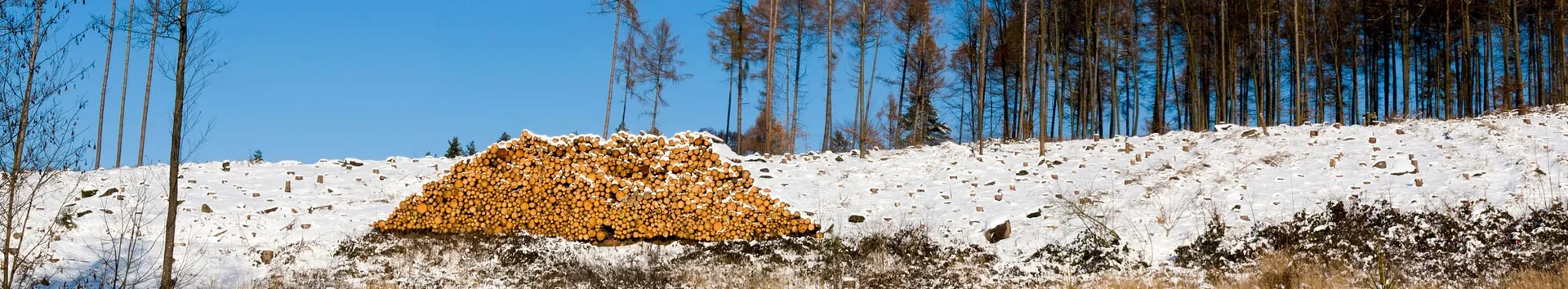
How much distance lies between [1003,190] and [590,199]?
664cm

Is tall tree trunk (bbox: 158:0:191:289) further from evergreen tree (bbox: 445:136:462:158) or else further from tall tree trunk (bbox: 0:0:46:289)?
evergreen tree (bbox: 445:136:462:158)

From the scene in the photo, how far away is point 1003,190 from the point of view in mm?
14125

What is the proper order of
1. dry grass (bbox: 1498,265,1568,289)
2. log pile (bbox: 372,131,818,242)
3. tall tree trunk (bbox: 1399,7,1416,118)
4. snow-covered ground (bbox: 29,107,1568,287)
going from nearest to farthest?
dry grass (bbox: 1498,265,1568,289) < snow-covered ground (bbox: 29,107,1568,287) < log pile (bbox: 372,131,818,242) < tall tree trunk (bbox: 1399,7,1416,118)

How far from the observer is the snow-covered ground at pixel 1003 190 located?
1072cm

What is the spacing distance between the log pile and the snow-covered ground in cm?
64

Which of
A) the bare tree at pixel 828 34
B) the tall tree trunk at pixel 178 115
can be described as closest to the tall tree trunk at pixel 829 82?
the bare tree at pixel 828 34

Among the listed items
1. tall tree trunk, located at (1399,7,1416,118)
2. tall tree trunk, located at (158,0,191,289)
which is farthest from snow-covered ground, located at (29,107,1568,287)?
tall tree trunk, located at (1399,7,1416,118)

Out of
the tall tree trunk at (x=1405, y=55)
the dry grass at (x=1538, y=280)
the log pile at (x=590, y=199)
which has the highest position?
the tall tree trunk at (x=1405, y=55)

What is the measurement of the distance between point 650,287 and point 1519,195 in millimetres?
10198

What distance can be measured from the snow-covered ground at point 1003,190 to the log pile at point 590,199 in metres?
0.64

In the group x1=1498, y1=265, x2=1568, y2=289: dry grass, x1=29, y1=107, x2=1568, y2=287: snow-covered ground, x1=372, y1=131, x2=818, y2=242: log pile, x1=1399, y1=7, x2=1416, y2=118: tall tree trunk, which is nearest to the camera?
x1=1498, y1=265, x2=1568, y2=289: dry grass

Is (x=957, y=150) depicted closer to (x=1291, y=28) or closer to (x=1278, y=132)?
(x=1278, y=132)

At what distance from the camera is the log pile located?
11.8 m

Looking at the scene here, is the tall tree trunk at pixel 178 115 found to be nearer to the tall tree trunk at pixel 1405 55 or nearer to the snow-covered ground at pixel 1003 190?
the snow-covered ground at pixel 1003 190
